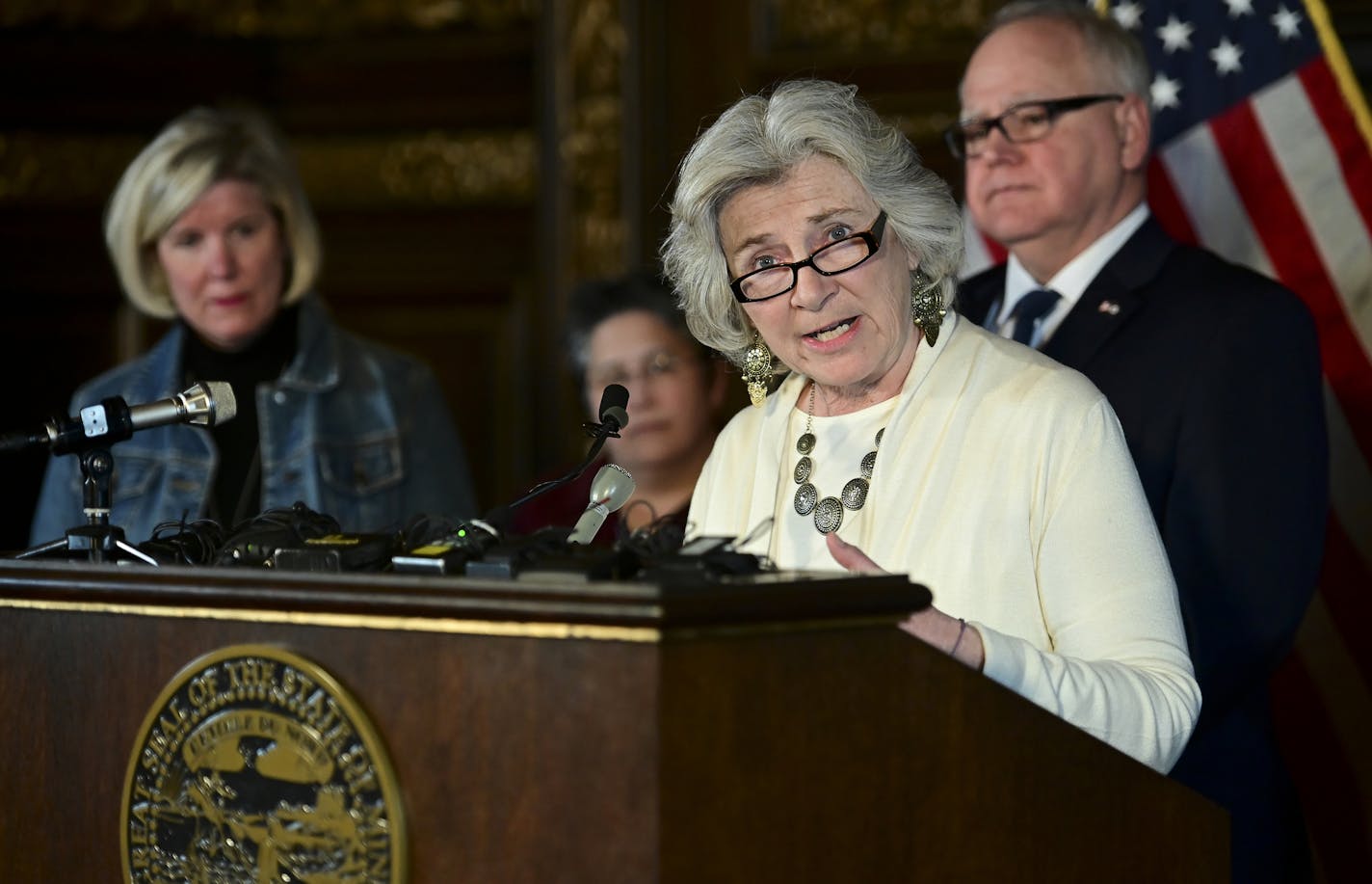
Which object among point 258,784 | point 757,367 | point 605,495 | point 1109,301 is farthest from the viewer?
point 1109,301

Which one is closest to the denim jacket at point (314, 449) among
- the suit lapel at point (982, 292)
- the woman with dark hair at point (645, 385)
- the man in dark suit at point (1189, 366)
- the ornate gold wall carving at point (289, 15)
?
the woman with dark hair at point (645, 385)

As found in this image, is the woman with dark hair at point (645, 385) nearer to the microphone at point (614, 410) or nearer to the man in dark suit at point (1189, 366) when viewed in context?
the man in dark suit at point (1189, 366)

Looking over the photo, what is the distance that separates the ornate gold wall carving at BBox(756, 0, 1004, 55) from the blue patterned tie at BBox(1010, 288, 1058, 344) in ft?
6.83

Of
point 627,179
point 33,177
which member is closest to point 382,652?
point 627,179

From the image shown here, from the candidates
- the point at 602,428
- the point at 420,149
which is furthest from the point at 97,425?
the point at 420,149

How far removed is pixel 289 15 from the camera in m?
5.34

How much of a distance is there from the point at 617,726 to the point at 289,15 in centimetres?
441

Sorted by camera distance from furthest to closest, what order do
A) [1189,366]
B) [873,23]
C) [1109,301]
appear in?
[873,23], [1109,301], [1189,366]

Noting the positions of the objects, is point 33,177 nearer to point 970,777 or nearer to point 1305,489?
point 1305,489

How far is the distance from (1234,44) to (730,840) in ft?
8.38

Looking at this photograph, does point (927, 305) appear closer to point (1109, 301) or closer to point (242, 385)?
point (1109, 301)

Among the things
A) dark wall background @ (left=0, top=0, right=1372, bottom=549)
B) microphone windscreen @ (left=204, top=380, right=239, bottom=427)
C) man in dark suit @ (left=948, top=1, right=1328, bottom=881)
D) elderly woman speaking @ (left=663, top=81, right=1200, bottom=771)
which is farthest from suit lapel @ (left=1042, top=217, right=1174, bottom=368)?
dark wall background @ (left=0, top=0, right=1372, bottom=549)

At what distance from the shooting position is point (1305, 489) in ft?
8.29

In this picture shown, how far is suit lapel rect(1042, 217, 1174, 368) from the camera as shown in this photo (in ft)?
8.56
